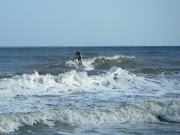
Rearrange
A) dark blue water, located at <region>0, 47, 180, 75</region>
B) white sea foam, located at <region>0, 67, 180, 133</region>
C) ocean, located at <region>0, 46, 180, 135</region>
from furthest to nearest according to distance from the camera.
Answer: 1. dark blue water, located at <region>0, 47, 180, 75</region>
2. white sea foam, located at <region>0, 67, 180, 133</region>
3. ocean, located at <region>0, 46, 180, 135</region>

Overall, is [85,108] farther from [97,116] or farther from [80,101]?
[80,101]

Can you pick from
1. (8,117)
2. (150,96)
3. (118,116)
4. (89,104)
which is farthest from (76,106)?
(150,96)

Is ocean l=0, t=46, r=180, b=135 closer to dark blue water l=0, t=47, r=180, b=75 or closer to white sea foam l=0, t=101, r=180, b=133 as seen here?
white sea foam l=0, t=101, r=180, b=133

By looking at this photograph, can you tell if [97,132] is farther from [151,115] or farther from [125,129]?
[151,115]

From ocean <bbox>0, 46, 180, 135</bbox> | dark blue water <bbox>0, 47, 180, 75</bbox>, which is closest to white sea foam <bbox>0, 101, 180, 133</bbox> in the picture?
ocean <bbox>0, 46, 180, 135</bbox>

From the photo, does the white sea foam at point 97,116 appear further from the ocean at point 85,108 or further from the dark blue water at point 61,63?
the dark blue water at point 61,63

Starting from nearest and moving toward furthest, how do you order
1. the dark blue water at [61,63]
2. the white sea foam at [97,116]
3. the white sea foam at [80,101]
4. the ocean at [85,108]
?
1. the ocean at [85,108]
2. the white sea foam at [97,116]
3. the white sea foam at [80,101]
4. the dark blue water at [61,63]

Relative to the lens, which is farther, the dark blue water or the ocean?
the dark blue water

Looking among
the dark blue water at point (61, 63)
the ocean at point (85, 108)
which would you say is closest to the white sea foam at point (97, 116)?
the ocean at point (85, 108)

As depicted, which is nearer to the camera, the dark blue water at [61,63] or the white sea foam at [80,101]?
the white sea foam at [80,101]

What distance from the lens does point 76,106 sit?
7.81m

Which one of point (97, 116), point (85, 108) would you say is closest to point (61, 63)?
point (85, 108)

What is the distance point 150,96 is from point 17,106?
15.3 ft

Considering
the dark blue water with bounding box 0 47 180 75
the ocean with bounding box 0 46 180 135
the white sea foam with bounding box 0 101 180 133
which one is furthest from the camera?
the dark blue water with bounding box 0 47 180 75
